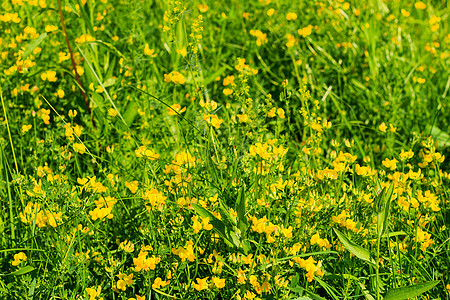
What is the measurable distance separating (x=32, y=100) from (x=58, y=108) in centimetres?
15

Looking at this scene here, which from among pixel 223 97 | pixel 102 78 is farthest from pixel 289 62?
pixel 102 78

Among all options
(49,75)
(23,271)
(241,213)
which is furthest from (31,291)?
(49,75)

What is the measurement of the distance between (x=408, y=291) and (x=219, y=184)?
883 millimetres

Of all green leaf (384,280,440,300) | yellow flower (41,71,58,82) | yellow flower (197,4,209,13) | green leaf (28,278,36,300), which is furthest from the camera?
yellow flower (197,4,209,13)

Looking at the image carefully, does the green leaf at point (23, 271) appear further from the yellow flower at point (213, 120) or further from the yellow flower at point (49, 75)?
the yellow flower at point (49, 75)

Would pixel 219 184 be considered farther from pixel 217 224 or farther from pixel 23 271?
pixel 23 271

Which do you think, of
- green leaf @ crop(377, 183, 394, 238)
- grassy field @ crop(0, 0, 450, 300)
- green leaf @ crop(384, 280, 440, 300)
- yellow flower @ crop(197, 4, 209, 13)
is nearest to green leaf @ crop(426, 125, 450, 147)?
grassy field @ crop(0, 0, 450, 300)

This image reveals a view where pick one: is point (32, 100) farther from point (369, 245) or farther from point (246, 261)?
point (369, 245)

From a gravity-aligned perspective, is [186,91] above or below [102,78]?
below

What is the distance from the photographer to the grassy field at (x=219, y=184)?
1893 mm

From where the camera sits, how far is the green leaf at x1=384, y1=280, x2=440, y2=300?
5.69ft

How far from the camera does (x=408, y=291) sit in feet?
5.79

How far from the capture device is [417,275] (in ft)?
6.89

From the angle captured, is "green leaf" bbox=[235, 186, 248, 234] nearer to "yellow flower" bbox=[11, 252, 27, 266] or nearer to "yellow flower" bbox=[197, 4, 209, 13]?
"yellow flower" bbox=[11, 252, 27, 266]
